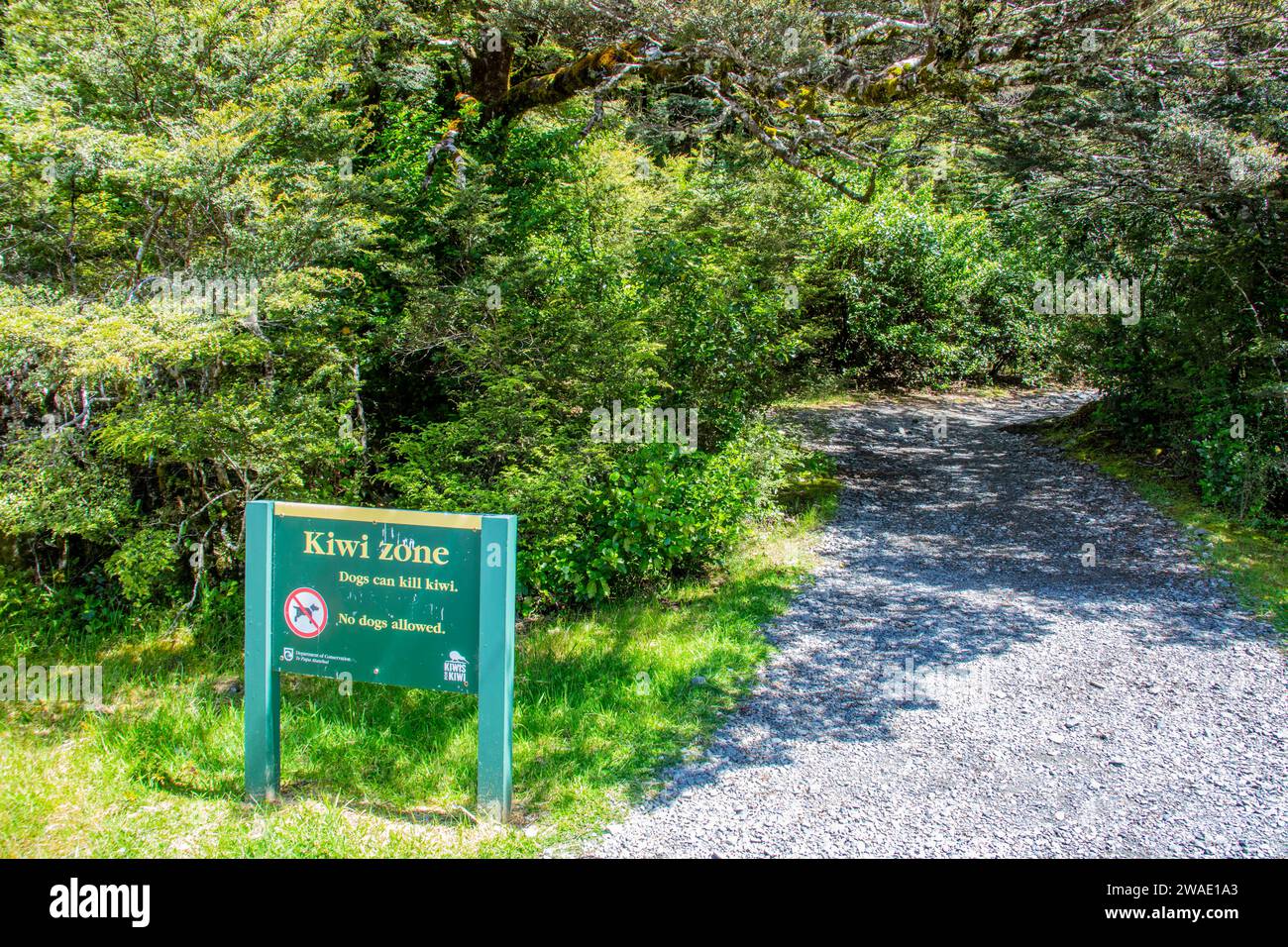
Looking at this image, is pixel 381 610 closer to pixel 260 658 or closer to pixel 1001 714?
pixel 260 658

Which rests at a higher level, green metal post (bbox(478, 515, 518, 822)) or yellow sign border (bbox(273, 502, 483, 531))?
yellow sign border (bbox(273, 502, 483, 531))

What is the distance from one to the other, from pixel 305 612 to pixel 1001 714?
3906 millimetres

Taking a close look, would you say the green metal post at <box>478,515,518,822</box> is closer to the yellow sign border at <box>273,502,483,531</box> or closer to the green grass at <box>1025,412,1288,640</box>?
the yellow sign border at <box>273,502,483,531</box>

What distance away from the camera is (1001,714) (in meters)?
5.02

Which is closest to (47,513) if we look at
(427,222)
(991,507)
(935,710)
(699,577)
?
(427,222)

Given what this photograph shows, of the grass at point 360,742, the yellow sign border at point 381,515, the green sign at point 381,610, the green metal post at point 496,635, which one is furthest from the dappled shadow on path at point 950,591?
the yellow sign border at point 381,515

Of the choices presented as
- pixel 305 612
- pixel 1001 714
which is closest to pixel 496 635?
pixel 305 612

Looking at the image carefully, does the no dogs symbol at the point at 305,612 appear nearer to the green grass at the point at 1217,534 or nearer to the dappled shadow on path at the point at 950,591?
the dappled shadow on path at the point at 950,591

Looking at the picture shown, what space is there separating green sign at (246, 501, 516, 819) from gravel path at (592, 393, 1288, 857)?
93cm

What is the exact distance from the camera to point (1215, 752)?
454 cm

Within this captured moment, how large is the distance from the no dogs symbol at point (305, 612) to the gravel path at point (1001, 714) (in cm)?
163

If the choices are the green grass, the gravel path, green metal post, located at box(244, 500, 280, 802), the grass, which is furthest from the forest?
green metal post, located at box(244, 500, 280, 802)

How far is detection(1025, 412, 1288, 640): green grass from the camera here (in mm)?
7055

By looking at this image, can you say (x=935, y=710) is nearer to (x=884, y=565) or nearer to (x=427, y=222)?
(x=884, y=565)
